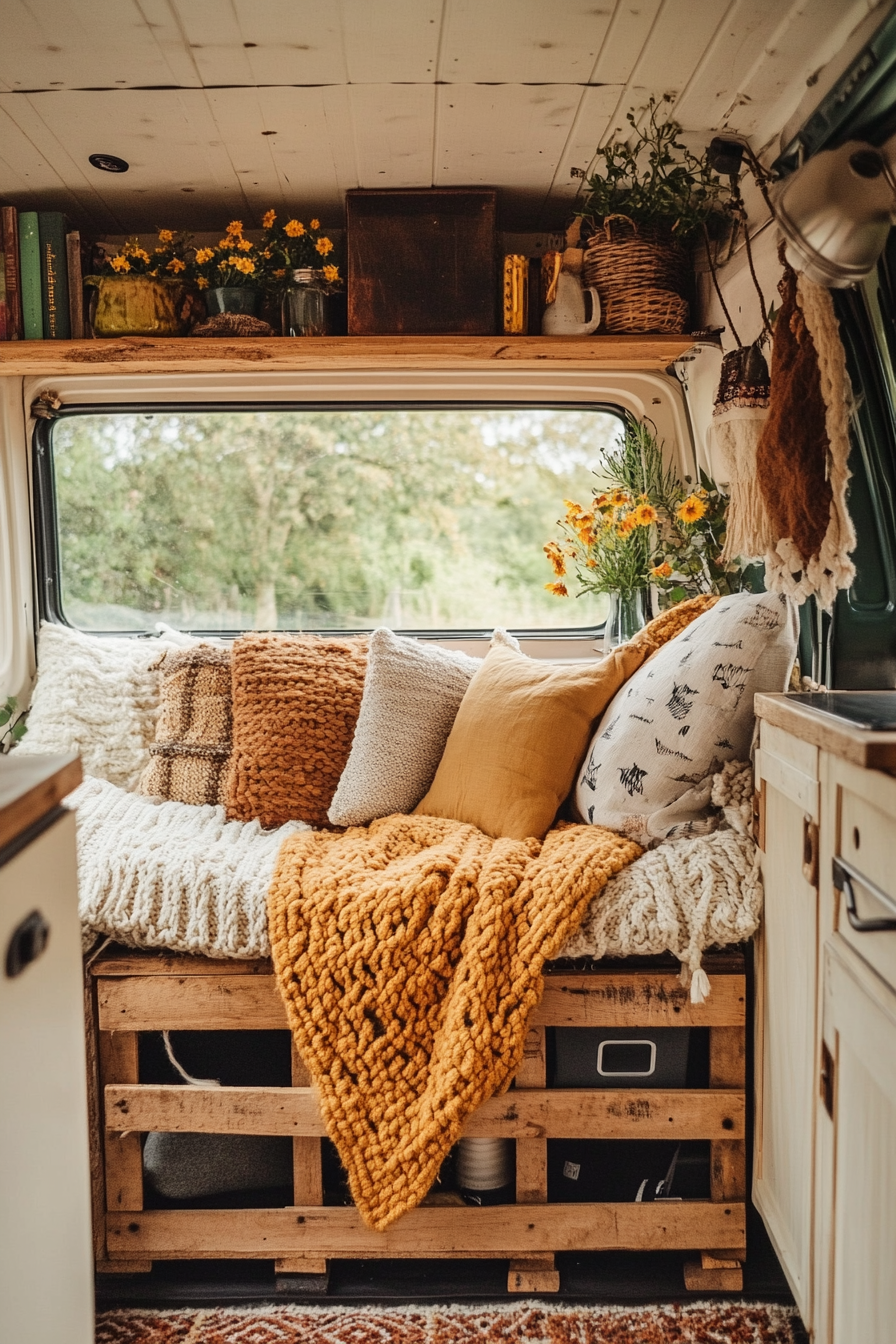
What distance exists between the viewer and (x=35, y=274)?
2.23 m

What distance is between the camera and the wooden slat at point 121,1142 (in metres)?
1.58

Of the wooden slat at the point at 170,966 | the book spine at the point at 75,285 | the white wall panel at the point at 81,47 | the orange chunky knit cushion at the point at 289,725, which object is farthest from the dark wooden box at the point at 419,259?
the wooden slat at the point at 170,966

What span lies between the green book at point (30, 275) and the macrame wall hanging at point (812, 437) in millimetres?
1776

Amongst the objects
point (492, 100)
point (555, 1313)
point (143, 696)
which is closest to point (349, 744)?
point (143, 696)

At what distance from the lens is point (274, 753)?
2.04m

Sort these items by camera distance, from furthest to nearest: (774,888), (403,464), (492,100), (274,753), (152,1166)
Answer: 1. (403,464)
2. (274,753)
3. (492,100)
4. (152,1166)
5. (774,888)

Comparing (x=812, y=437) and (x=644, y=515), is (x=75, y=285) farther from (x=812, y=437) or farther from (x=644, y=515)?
(x=812, y=437)

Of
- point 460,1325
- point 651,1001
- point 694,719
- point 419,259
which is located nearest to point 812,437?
point 694,719

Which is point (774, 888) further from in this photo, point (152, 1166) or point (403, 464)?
point (403, 464)

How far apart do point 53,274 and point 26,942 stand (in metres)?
1.96

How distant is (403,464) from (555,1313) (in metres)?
2.11

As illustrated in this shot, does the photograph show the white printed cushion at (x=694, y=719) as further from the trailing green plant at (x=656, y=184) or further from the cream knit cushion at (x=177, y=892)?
the trailing green plant at (x=656, y=184)

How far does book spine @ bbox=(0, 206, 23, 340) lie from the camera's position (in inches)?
87.7

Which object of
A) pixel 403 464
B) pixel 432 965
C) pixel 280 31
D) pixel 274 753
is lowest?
pixel 432 965
